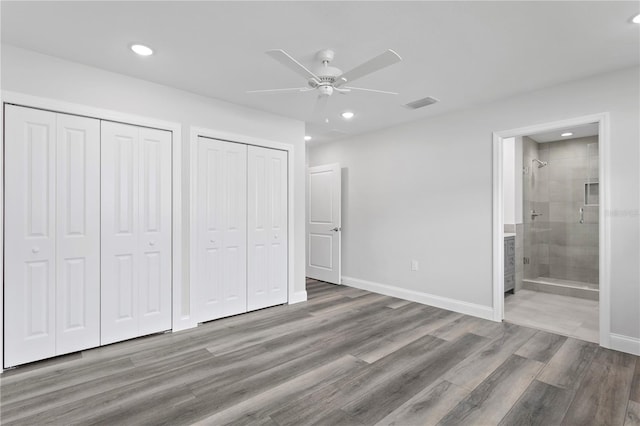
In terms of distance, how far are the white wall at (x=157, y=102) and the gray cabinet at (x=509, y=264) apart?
2.94 meters

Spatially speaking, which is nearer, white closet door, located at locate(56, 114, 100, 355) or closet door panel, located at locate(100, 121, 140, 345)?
white closet door, located at locate(56, 114, 100, 355)

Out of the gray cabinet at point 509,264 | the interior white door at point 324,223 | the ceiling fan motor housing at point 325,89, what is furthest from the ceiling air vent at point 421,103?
the gray cabinet at point 509,264

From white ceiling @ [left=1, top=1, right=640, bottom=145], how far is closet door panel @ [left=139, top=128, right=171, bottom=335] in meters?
0.68

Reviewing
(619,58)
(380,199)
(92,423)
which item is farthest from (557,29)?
(92,423)

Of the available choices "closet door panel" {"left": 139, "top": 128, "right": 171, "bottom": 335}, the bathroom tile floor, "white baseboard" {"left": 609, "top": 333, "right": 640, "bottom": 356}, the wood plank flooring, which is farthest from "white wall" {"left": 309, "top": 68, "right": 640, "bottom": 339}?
"closet door panel" {"left": 139, "top": 128, "right": 171, "bottom": 335}

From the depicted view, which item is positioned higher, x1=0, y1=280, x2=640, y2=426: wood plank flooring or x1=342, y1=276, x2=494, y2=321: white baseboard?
x1=342, y1=276, x2=494, y2=321: white baseboard

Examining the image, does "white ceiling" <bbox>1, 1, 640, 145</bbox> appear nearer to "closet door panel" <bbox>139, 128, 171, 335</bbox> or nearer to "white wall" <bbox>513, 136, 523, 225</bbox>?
"closet door panel" <bbox>139, 128, 171, 335</bbox>

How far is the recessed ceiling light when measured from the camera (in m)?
2.52

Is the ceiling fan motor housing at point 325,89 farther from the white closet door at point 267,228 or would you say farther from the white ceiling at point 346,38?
the white closet door at point 267,228

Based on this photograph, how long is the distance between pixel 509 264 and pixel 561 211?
65.2 inches

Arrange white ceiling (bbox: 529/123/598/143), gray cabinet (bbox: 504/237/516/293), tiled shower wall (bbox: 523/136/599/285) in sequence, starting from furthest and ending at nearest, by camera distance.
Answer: tiled shower wall (bbox: 523/136/599/285) → white ceiling (bbox: 529/123/598/143) → gray cabinet (bbox: 504/237/516/293)

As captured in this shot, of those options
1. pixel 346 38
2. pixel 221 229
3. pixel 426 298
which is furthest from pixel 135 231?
pixel 426 298

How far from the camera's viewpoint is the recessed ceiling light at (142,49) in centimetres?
252

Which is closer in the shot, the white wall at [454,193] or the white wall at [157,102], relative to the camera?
the white wall at [157,102]
